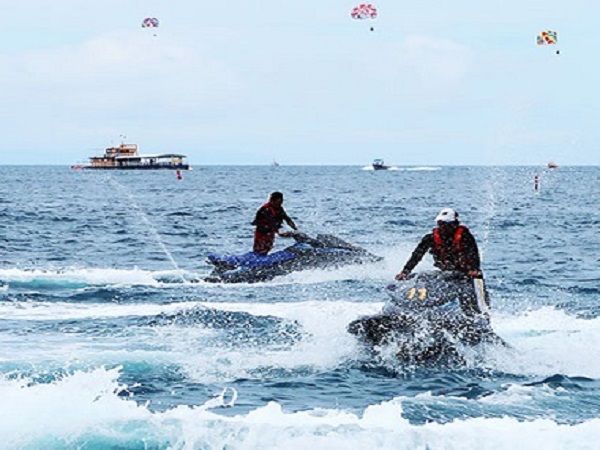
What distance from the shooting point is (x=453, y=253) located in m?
13.5

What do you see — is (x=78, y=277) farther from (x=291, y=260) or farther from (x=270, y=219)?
(x=291, y=260)

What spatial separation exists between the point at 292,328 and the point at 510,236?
21693 mm

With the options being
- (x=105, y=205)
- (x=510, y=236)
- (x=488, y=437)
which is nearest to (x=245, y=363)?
(x=488, y=437)

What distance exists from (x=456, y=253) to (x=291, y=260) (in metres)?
8.89

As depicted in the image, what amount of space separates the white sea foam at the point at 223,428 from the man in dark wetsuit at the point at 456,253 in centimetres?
322

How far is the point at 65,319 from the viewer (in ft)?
53.7

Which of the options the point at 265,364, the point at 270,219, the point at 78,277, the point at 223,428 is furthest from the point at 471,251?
the point at 78,277

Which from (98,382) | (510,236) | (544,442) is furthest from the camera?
(510,236)

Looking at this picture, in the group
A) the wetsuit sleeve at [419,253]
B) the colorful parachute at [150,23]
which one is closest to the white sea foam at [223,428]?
the wetsuit sleeve at [419,253]

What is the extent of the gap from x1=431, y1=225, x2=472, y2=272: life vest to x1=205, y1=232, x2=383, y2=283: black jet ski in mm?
8294

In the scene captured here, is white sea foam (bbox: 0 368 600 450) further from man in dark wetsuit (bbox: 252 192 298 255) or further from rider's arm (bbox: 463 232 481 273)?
man in dark wetsuit (bbox: 252 192 298 255)

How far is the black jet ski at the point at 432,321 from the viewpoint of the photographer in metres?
12.7

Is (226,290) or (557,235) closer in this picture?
(226,290)

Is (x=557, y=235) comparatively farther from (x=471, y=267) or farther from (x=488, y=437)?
(x=488, y=437)
